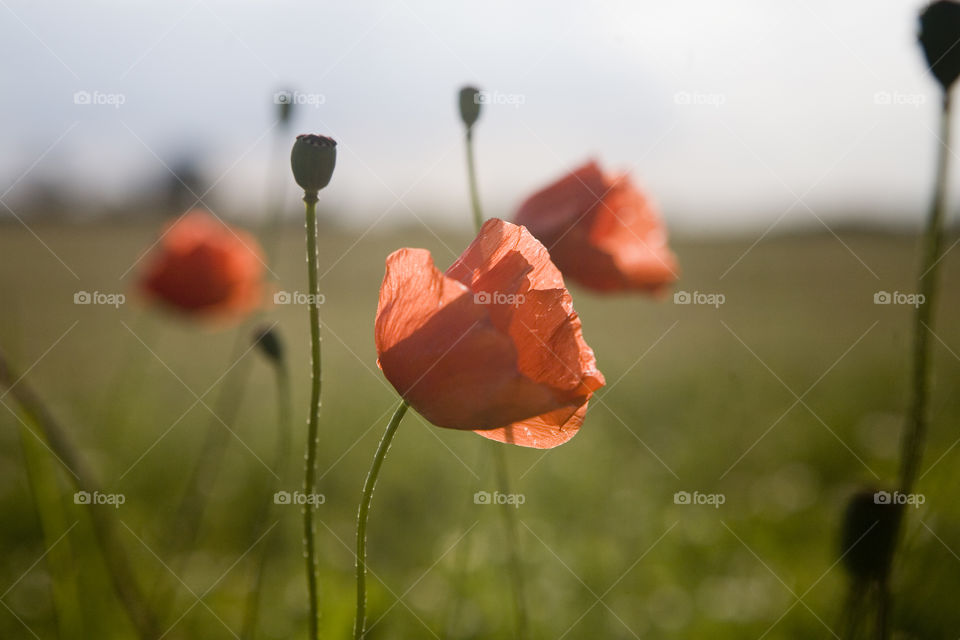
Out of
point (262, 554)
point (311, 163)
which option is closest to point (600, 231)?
point (311, 163)

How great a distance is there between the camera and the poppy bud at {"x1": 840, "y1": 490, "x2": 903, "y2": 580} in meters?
0.93

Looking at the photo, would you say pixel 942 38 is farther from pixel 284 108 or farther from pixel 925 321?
pixel 284 108

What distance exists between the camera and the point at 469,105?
40.4 inches

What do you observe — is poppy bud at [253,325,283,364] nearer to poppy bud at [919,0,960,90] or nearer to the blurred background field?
the blurred background field

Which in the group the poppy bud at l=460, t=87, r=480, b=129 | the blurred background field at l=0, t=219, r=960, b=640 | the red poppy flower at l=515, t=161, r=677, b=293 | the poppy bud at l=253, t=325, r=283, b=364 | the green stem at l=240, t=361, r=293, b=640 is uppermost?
the poppy bud at l=460, t=87, r=480, b=129

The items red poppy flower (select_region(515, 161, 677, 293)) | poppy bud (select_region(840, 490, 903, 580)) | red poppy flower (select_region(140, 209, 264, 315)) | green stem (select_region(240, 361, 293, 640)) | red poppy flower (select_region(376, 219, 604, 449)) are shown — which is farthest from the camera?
red poppy flower (select_region(140, 209, 264, 315))

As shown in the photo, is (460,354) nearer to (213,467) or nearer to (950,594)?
(950,594)

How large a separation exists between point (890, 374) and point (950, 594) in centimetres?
210

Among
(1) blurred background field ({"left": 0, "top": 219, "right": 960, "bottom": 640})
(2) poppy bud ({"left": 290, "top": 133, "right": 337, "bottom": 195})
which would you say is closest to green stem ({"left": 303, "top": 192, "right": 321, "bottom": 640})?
(2) poppy bud ({"left": 290, "top": 133, "right": 337, "bottom": 195})

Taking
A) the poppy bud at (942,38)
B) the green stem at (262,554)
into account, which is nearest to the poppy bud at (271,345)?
the green stem at (262,554)

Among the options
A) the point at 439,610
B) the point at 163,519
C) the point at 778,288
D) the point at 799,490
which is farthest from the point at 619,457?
the point at 778,288

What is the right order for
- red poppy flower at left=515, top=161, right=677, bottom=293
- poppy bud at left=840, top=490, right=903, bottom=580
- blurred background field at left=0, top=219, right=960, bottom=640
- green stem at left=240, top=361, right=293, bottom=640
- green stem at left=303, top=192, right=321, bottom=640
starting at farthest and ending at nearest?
blurred background field at left=0, top=219, right=960, bottom=640
red poppy flower at left=515, top=161, right=677, bottom=293
green stem at left=240, top=361, right=293, bottom=640
poppy bud at left=840, top=490, right=903, bottom=580
green stem at left=303, top=192, right=321, bottom=640

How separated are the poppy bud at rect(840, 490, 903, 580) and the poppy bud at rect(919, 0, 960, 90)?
0.50 meters

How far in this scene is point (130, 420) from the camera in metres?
2.71
